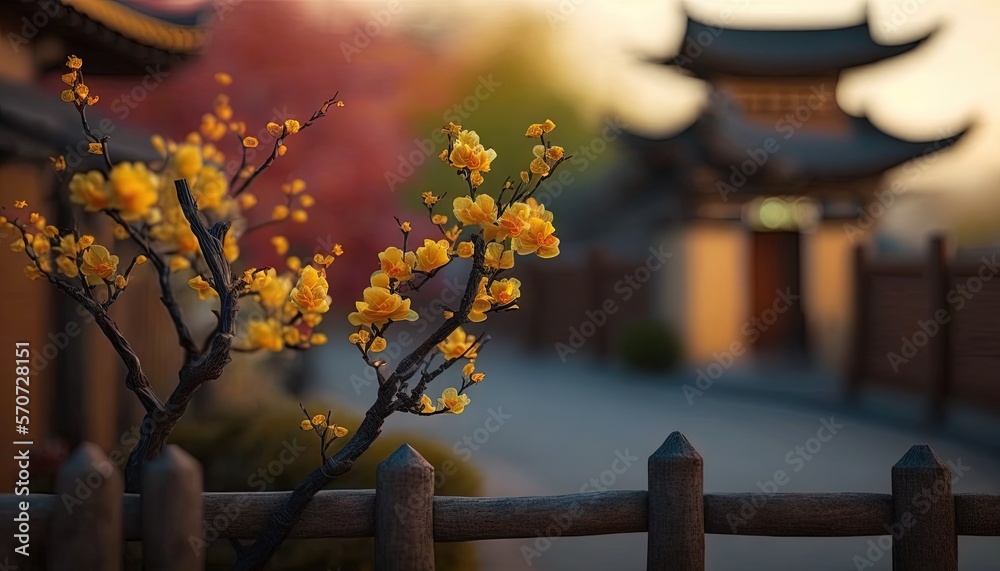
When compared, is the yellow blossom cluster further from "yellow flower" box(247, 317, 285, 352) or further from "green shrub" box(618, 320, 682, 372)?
"green shrub" box(618, 320, 682, 372)

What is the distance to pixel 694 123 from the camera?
15133 mm

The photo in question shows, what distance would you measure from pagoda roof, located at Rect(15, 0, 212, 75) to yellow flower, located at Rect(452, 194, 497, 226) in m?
4.48

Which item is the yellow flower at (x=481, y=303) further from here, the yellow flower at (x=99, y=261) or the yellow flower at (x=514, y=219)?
the yellow flower at (x=99, y=261)

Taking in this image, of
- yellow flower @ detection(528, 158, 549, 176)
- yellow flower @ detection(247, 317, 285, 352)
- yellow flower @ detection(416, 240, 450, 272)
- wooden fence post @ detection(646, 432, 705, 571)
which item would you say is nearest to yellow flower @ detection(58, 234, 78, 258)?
yellow flower @ detection(247, 317, 285, 352)

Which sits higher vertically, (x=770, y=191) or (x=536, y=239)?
(x=770, y=191)

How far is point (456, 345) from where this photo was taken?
10.3 feet

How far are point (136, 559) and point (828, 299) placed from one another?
42.3 feet

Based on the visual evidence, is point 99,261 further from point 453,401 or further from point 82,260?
point 453,401

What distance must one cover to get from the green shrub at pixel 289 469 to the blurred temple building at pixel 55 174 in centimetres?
120

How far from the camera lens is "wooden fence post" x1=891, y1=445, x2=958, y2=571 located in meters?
2.94

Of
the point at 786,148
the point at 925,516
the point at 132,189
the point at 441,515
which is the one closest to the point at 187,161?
the point at 132,189

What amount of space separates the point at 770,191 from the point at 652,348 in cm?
321

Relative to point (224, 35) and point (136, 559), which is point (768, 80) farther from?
point (136, 559)

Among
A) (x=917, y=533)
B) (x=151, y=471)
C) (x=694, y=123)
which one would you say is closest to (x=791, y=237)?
(x=694, y=123)
